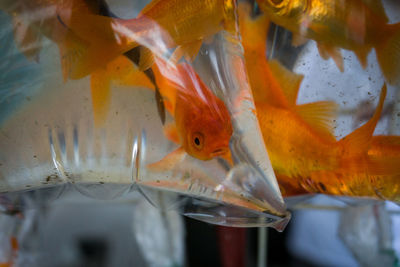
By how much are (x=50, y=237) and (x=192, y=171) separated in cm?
86

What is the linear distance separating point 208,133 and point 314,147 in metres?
0.09

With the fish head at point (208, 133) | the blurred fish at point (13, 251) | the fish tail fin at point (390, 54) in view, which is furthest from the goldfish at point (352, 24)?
the blurred fish at point (13, 251)

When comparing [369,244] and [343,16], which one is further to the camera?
[369,244]

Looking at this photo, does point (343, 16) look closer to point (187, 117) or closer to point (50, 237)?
point (187, 117)

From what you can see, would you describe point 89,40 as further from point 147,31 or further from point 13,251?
point 13,251

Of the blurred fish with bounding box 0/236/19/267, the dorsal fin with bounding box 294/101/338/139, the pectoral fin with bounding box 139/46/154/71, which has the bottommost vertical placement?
the blurred fish with bounding box 0/236/19/267

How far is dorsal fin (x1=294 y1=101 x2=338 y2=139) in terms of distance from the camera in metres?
0.31

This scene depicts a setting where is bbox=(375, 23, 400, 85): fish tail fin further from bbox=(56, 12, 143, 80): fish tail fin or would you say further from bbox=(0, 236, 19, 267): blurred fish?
bbox=(0, 236, 19, 267): blurred fish

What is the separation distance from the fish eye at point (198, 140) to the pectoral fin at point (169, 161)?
0.01m

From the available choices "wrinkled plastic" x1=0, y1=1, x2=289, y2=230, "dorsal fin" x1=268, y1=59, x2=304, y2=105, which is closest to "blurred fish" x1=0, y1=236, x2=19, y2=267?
"wrinkled plastic" x1=0, y1=1, x2=289, y2=230

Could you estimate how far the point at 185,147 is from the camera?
0.87 feet

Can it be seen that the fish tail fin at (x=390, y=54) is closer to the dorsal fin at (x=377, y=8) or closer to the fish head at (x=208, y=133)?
the dorsal fin at (x=377, y=8)

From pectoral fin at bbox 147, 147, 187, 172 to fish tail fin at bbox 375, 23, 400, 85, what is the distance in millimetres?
170

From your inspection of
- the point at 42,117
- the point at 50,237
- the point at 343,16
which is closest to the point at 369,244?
the point at 343,16
